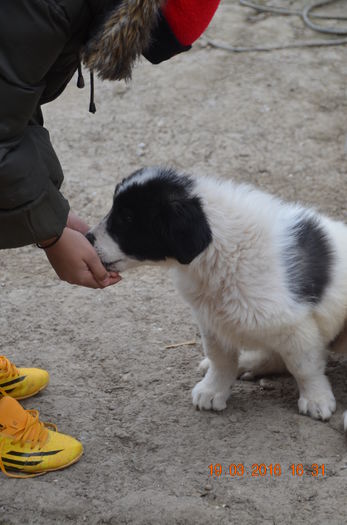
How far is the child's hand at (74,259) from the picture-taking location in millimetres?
2695

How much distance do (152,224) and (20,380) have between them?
961 mm

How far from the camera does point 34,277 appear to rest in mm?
4652

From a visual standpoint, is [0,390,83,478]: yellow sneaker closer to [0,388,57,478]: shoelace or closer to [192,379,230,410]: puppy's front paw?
[0,388,57,478]: shoelace

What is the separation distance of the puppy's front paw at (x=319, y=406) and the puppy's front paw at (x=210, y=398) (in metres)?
0.35

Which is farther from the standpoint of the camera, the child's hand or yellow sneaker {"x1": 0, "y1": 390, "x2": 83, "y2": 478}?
yellow sneaker {"x1": 0, "y1": 390, "x2": 83, "y2": 478}

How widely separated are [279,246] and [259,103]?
3348 millimetres

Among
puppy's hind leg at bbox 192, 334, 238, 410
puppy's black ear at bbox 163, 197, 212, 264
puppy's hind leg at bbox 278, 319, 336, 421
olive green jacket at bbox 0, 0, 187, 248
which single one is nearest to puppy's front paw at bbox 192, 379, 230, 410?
puppy's hind leg at bbox 192, 334, 238, 410

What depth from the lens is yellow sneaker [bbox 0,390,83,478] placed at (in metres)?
3.05

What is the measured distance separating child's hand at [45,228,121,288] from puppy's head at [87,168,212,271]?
1.10 feet

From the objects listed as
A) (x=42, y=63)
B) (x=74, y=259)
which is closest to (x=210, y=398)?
(x=74, y=259)

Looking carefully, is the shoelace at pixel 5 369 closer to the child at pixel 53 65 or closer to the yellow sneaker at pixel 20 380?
the yellow sneaker at pixel 20 380

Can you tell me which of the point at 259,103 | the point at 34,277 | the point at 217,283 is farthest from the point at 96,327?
the point at 259,103

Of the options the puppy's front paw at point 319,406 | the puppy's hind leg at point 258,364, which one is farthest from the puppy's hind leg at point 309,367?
the puppy's hind leg at point 258,364
